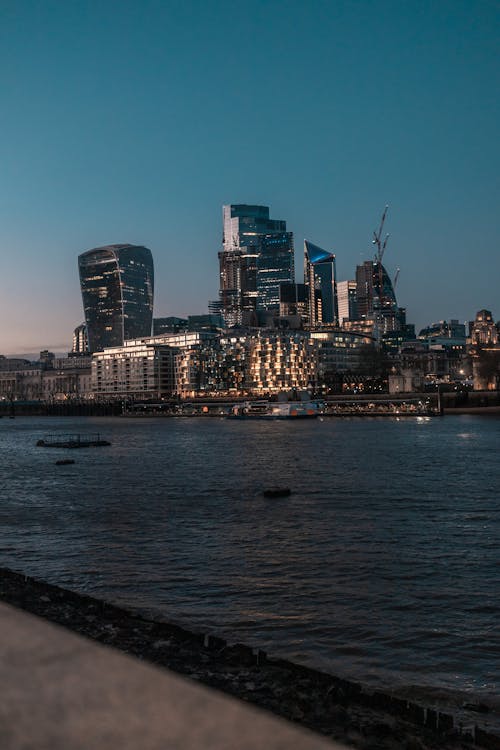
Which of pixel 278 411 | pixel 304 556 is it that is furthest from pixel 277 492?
pixel 278 411

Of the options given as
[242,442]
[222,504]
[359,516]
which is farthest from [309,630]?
[242,442]

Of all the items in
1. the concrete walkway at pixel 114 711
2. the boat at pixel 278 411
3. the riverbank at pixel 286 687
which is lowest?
the boat at pixel 278 411

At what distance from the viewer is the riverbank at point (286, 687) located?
8.15 meters

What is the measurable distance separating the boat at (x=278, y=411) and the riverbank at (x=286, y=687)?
16154 centimetres

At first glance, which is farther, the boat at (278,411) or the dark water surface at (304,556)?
the boat at (278,411)

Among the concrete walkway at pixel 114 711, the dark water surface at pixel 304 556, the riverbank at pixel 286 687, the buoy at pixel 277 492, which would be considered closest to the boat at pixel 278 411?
the dark water surface at pixel 304 556

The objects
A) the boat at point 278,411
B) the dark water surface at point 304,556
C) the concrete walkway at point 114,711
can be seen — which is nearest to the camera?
the concrete walkway at point 114,711

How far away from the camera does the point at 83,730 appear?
4.89 m

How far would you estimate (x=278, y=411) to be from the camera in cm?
17712

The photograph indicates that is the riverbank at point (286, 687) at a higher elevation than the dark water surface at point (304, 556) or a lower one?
higher

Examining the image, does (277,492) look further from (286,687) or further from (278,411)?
(278,411)

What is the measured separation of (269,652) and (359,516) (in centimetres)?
1790

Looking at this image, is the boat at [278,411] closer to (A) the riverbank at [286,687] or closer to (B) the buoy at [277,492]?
(B) the buoy at [277,492]

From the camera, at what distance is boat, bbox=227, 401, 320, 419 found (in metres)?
176
